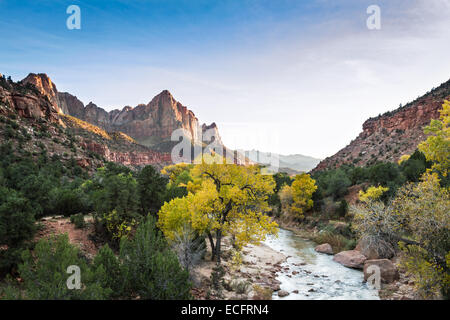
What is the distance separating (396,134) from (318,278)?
2904 inches


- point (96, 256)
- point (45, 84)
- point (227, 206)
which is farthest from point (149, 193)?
point (45, 84)

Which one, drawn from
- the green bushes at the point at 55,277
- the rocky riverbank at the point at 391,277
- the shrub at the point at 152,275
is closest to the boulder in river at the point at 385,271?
the rocky riverbank at the point at 391,277

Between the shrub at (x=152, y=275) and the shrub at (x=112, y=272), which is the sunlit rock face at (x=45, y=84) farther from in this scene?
the shrub at (x=152, y=275)

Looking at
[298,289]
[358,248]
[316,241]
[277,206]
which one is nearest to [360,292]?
[298,289]

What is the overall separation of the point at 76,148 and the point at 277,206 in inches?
1828

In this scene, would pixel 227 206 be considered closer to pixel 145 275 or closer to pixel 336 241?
pixel 145 275

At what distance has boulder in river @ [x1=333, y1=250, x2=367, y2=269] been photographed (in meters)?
20.0

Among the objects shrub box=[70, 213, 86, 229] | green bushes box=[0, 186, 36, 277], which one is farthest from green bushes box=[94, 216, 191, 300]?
shrub box=[70, 213, 86, 229]

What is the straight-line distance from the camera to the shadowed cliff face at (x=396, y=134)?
62594mm

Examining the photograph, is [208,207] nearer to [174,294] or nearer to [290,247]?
[174,294]

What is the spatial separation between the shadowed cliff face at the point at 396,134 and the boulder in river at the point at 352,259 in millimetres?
50043

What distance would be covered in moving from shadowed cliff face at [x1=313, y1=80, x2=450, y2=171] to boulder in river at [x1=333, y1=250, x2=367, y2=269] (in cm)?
5004

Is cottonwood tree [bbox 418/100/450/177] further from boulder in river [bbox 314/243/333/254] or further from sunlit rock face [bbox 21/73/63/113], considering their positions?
sunlit rock face [bbox 21/73/63/113]

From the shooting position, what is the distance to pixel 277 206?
1820 inches
